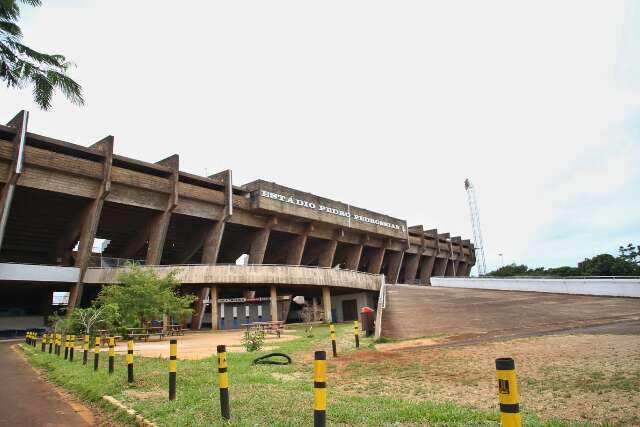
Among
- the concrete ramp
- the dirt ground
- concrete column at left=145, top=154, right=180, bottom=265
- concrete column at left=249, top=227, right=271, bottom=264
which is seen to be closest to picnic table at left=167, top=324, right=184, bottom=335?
concrete column at left=145, top=154, right=180, bottom=265

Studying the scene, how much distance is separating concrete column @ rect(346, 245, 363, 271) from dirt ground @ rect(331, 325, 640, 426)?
5024 centimetres

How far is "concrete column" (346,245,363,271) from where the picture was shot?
63188mm

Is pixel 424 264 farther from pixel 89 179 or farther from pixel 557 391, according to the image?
pixel 557 391

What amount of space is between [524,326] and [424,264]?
69.7 meters

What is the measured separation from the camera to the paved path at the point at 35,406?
7.02m

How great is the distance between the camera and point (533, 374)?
318 inches

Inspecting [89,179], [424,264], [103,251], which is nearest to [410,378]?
[89,179]

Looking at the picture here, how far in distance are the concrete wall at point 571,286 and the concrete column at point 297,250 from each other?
2112 centimetres

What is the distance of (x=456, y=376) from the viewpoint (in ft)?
28.0

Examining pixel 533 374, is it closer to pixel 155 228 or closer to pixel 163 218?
pixel 163 218

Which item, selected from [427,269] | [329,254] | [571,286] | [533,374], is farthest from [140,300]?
[427,269]

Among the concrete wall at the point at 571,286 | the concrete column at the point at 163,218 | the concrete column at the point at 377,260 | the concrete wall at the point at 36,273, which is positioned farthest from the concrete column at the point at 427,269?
the concrete wall at the point at 36,273

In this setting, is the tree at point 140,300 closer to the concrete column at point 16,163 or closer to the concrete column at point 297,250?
the concrete column at point 16,163

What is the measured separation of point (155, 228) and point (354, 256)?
30725mm
